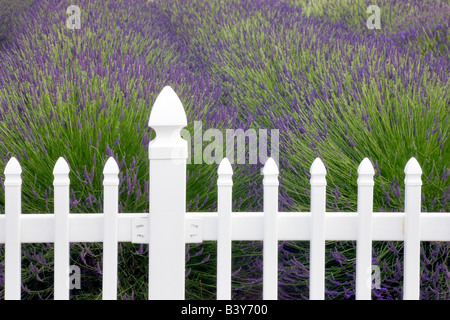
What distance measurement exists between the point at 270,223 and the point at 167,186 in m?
0.29

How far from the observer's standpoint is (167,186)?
1.54 m

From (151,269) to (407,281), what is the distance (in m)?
0.73

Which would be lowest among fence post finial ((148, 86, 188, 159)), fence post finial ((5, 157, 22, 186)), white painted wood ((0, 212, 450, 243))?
white painted wood ((0, 212, 450, 243))

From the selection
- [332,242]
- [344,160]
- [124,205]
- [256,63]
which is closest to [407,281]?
[332,242]

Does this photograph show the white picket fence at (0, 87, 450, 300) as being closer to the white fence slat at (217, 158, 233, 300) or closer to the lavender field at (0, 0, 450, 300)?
the white fence slat at (217, 158, 233, 300)

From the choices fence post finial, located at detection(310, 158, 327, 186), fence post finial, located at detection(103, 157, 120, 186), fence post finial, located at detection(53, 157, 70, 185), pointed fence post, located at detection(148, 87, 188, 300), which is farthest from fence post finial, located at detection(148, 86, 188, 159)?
fence post finial, located at detection(310, 158, 327, 186)

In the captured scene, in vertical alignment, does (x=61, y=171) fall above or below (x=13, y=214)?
above

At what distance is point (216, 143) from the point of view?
2459mm

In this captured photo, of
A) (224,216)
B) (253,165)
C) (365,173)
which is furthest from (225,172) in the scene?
(253,165)

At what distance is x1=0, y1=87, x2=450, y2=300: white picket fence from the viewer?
5.06 feet

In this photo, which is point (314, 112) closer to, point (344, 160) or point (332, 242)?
point (344, 160)

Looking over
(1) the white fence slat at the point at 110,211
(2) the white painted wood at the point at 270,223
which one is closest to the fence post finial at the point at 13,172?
(1) the white fence slat at the point at 110,211

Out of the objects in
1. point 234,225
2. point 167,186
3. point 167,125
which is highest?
point 167,125

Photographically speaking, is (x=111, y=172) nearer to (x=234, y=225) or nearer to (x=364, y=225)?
(x=234, y=225)
